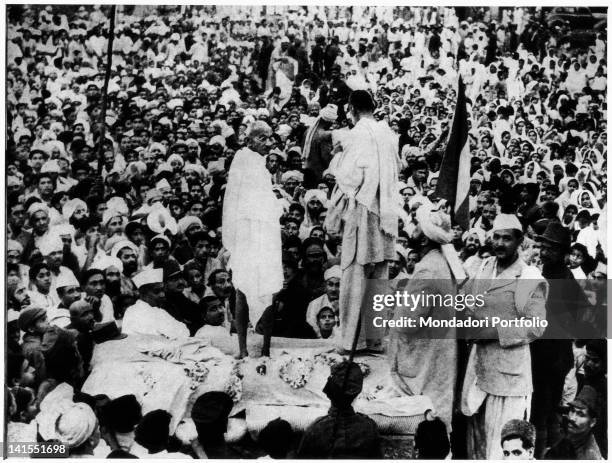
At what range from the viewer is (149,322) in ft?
25.0

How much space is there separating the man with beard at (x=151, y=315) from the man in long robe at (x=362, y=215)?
1454 millimetres

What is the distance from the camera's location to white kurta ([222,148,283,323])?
300 inches

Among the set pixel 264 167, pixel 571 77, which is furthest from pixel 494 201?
pixel 264 167

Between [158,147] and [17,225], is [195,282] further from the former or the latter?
[17,225]

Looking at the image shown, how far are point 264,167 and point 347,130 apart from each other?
0.79 meters

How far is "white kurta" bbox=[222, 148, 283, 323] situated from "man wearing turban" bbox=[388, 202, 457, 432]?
115 centimetres

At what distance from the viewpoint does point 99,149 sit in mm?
7699

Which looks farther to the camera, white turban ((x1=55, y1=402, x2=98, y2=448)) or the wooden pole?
the wooden pole

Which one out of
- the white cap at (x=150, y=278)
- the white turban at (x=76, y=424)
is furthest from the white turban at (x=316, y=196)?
the white turban at (x=76, y=424)

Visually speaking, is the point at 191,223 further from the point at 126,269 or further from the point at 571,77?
the point at 571,77

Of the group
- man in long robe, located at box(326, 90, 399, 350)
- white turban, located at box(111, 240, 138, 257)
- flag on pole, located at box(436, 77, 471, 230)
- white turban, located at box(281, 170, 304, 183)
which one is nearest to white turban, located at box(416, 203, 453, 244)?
flag on pole, located at box(436, 77, 471, 230)

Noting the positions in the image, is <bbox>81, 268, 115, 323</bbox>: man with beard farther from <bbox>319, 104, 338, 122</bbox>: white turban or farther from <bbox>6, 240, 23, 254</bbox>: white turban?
<bbox>319, 104, 338, 122</bbox>: white turban

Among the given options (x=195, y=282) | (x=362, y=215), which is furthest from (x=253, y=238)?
(x=362, y=215)

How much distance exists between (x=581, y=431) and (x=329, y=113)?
3568 millimetres
